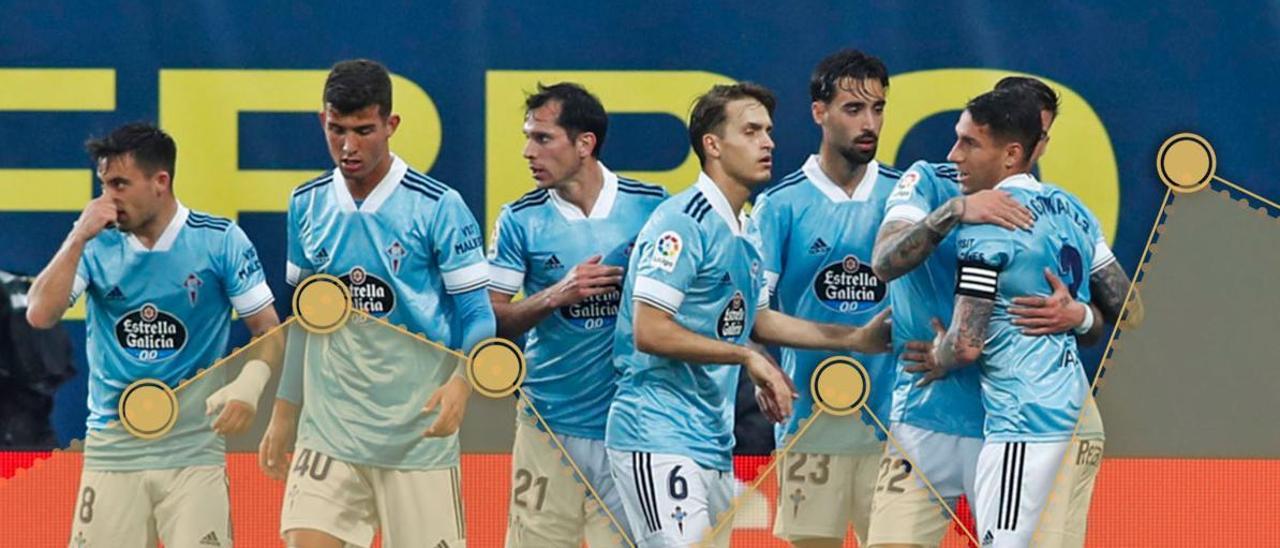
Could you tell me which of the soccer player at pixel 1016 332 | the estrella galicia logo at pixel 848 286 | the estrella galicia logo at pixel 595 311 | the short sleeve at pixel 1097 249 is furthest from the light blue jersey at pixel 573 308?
the short sleeve at pixel 1097 249

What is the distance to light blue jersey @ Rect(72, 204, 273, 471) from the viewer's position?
4855 millimetres

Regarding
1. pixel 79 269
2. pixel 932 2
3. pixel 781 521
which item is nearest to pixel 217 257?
pixel 79 269

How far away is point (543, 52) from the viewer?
5.18m

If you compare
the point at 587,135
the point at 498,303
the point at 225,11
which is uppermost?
the point at 225,11

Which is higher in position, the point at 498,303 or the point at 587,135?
the point at 587,135

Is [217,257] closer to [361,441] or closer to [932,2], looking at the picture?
[361,441]

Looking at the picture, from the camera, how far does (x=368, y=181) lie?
192 inches

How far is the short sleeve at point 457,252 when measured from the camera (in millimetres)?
4836

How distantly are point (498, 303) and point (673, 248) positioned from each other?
1.71ft

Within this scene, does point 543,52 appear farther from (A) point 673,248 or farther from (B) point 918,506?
(B) point 918,506

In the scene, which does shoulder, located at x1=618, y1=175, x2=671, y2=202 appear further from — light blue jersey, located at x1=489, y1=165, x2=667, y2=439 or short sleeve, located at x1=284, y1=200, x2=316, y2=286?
short sleeve, located at x1=284, y1=200, x2=316, y2=286

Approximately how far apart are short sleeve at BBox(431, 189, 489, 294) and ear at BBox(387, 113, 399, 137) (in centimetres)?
24

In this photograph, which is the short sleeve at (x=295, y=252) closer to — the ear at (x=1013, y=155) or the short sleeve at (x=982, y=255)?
the short sleeve at (x=982, y=255)

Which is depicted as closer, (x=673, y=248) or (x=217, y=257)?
(x=673, y=248)
